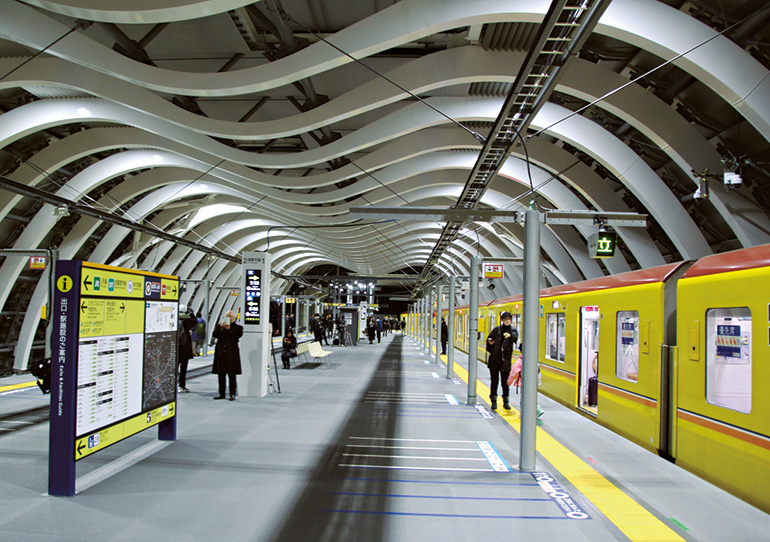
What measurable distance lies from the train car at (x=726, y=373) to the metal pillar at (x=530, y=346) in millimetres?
1771

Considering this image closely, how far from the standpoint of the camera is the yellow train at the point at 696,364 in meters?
5.07

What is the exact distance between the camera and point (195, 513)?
4598 mm

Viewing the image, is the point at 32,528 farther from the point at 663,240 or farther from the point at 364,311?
the point at 364,311

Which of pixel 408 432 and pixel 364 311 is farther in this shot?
pixel 364 311

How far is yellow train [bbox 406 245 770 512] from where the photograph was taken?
507cm

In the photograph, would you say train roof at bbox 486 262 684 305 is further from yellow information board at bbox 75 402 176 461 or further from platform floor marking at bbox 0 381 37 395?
platform floor marking at bbox 0 381 37 395

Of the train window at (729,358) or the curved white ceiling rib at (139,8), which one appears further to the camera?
the curved white ceiling rib at (139,8)

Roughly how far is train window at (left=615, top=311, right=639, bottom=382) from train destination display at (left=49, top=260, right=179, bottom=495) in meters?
6.68

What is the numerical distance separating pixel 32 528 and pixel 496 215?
5.88 metres

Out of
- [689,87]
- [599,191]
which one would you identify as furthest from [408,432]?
[599,191]

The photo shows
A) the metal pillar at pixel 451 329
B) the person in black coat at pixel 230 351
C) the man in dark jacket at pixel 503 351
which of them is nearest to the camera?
the man in dark jacket at pixel 503 351

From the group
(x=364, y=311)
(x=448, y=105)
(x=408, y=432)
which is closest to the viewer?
(x=408, y=432)

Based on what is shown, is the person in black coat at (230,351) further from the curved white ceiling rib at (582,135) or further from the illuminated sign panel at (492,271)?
the illuminated sign panel at (492,271)

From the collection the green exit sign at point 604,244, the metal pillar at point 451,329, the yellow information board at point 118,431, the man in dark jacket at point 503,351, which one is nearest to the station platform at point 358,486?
the yellow information board at point 118,431
